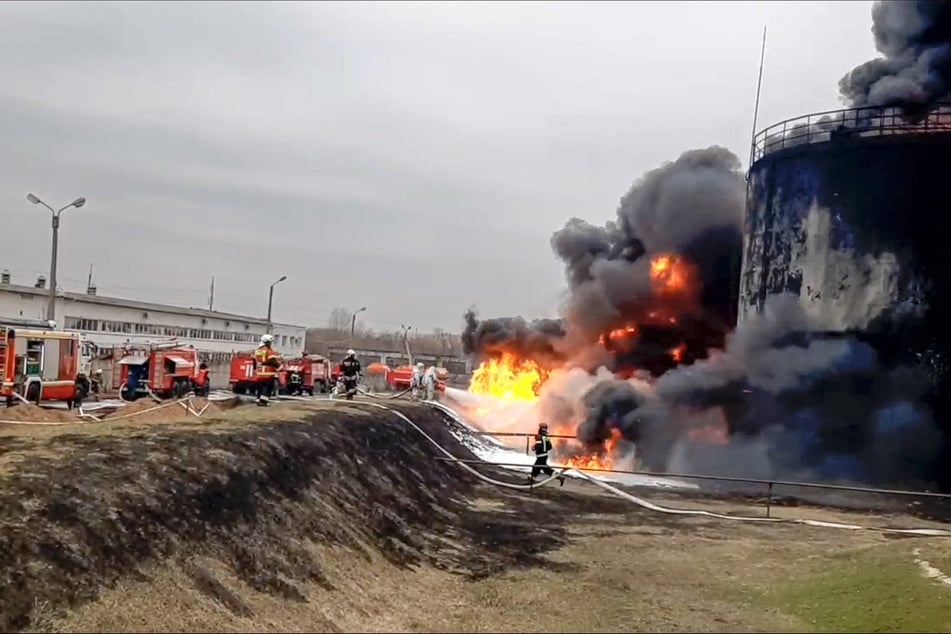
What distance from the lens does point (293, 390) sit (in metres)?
36.1

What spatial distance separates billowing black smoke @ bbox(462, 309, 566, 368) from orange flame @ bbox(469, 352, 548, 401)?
0.42m

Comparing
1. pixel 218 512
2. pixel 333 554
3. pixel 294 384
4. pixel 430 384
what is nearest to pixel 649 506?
pixel 333 554

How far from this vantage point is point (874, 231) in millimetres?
30188

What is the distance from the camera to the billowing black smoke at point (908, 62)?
30.6m

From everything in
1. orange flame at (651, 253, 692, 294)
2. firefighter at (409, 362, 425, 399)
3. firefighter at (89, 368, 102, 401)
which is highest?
orange flame at (651, 253, 692, 294)

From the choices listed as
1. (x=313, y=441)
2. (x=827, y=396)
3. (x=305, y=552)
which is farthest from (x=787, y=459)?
(x=305, y=552)

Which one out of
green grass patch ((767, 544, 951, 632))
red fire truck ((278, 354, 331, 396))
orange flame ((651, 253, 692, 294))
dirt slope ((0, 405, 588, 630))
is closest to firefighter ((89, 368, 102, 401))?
red fire truck ((278, 354, 331, 396))

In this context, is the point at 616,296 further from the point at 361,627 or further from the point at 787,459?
the point at 361,627

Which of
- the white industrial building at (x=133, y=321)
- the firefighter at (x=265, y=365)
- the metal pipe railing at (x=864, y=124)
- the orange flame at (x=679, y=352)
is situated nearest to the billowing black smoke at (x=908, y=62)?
the metal pipe railing at (x=864, y=124)

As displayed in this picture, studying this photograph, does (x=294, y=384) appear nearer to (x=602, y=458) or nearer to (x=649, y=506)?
(x=602, y=458)

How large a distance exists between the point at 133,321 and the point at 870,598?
57552 mm

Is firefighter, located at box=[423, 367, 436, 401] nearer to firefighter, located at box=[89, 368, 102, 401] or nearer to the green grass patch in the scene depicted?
firefighter, located at box=[89, 368, 102, 401]

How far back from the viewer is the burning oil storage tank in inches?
1149

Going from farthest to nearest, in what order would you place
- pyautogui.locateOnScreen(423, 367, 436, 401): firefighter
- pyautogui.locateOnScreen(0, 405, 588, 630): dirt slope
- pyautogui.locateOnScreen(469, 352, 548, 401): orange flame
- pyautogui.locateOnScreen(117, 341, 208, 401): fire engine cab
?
pyautogui.locateOnScreen(469, 352, 548, 401): orange flame, pyautogui.locateOnScreen(423, 367, 436, 401): firefighter, pyautogui.locateOnScreen(117, 341, 208, 401): fire engine cab, pyautogui.locateOnScreen(0, 405, 588, 630): dirt slope
